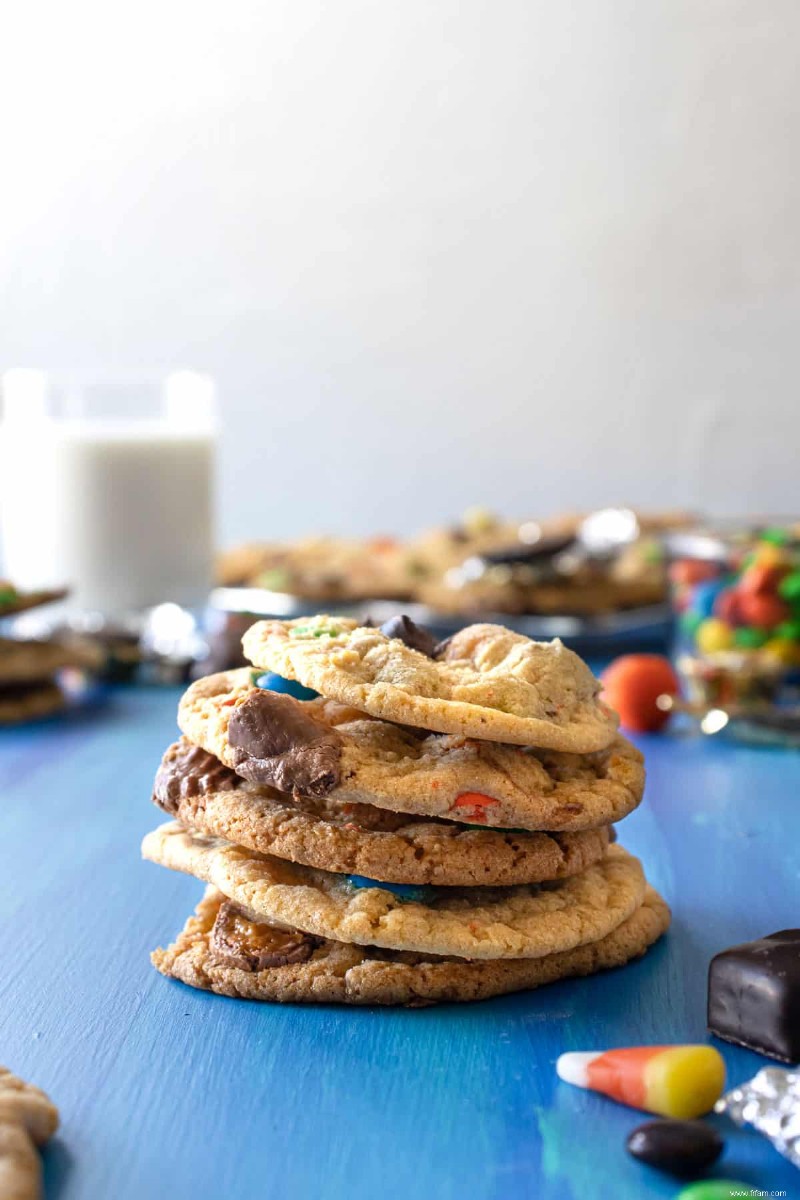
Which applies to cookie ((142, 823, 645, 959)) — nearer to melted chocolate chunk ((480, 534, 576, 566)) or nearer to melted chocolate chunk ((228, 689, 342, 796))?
melted chocolate chunk ((228, 689, 342, 796))

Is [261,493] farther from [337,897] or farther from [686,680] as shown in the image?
[337,897]

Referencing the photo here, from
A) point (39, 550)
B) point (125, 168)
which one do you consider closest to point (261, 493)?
point (125, 168)

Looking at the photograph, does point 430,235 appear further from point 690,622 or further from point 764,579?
point 764,579

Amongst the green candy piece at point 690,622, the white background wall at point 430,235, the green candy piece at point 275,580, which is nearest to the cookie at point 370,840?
the green candy piece at point 690,622

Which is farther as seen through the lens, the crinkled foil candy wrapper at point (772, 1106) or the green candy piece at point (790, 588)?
the green candy piece at point (790, 588)

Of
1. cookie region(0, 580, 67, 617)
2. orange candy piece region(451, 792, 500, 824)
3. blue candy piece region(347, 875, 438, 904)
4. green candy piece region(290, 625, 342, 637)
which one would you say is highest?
green candy piece region(290, 625, 342, 637)

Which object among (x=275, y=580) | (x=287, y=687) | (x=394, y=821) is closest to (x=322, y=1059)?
(x=394, y=821)

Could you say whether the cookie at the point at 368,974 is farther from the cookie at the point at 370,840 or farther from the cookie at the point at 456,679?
the cookie at the point at 456,679

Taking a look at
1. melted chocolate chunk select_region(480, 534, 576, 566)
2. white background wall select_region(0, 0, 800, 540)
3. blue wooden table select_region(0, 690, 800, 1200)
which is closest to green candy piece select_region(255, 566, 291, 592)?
melted chocolate chunk select_region(480, 534, 576, 566)
